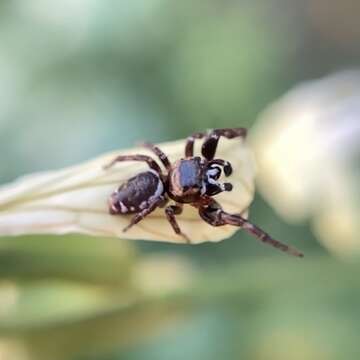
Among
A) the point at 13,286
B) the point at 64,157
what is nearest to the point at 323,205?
the point at 64,157

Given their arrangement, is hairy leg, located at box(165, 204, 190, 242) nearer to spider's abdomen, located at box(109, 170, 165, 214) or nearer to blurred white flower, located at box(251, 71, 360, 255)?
spider's abdomen, located at box(109, 170, 165, 214)

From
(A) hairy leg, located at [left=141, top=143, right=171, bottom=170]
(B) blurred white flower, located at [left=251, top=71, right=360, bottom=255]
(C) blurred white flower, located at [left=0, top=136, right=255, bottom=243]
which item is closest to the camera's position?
(C) blurred white flower, located at [left=0, top=136, right=255, bottom=243]

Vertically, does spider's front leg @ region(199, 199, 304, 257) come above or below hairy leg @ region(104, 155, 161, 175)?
below

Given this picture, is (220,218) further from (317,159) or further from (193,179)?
(317,159)

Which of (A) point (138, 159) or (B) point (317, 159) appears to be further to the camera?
(B) point (317, 159)

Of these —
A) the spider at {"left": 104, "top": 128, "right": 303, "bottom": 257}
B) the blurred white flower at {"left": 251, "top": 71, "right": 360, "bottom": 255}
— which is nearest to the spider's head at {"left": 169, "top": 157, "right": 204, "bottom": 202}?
the spider at {"left": 104, "top": 128, "right": 303, "bottom": 257}

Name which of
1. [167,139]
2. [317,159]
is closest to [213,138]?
[317,159]

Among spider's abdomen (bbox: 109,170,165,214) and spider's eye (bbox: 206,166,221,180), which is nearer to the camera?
spider's abdomen (bbox: 109,170,165,214)
